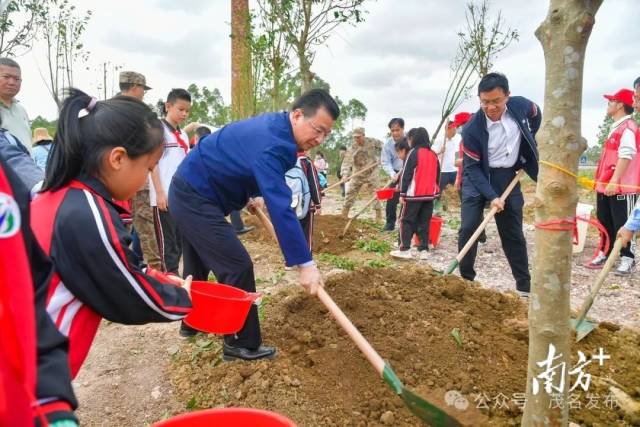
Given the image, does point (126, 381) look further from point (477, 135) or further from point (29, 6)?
point (29, 6)

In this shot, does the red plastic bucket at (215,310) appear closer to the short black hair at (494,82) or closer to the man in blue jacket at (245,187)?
the man in blue jacket at (245,187)

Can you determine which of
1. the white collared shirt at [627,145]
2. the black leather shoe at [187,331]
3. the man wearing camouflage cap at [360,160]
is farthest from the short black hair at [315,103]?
the man wearing camouflage cap at [360,160]

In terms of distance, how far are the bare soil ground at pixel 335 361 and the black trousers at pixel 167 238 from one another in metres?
0.81

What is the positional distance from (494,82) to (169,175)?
2.98m

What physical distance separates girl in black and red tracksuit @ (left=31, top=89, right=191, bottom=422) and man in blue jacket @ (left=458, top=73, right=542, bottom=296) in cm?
326

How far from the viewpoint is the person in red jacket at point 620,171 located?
4828 mm

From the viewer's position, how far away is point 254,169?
254cm

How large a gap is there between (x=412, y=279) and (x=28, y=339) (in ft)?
11.8

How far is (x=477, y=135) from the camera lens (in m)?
4.18

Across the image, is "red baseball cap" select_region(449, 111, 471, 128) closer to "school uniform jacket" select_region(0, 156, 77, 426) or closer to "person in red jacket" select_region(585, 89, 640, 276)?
"person in red jacket" select_region(585, 89, 640, 276)

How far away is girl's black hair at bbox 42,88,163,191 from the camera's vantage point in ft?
4.74

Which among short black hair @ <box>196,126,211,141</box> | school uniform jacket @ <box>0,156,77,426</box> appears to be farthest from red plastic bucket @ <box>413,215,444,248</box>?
school uniform jacket @ <box>0,156,77,426</box>

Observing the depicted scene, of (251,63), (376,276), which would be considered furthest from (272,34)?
(376,276)

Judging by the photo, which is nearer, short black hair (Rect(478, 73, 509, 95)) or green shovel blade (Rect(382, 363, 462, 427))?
green shovel blade (Rect(382, 363, 462, 427))
